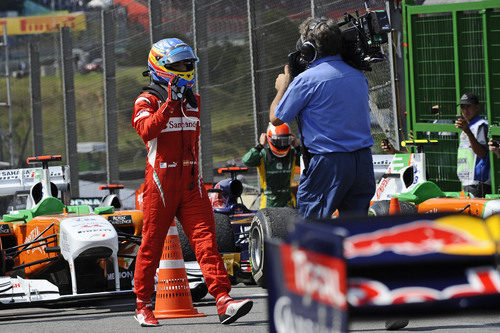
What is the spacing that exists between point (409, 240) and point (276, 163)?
29.1 feet

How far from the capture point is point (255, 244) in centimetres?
696

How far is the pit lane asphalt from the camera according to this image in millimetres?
6730

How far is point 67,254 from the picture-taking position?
864cm

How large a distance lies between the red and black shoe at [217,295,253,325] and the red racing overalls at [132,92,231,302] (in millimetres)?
155

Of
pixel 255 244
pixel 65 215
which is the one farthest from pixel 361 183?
pixel 65 215

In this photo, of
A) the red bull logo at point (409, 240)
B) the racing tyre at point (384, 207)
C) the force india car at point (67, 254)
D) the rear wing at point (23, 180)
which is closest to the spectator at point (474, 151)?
the racing tyre at point (384, 207)

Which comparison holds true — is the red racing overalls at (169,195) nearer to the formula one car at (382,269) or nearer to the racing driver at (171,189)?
the racing driver at (171,189)

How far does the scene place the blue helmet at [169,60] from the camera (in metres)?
7.77

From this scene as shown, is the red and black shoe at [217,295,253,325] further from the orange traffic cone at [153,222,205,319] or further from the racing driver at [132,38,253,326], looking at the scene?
the orange traffic cone at [153,222,205,319]

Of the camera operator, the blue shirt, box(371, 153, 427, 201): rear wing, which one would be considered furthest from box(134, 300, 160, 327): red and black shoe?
box(371, 153, 427, 201): rear wing

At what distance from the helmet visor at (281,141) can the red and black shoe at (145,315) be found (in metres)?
5.19

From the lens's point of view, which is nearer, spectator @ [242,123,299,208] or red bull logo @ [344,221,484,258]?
red bull logo @ [344,221,484,258]

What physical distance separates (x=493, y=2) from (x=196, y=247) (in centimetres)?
513

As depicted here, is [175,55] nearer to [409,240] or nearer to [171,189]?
[171,189]
